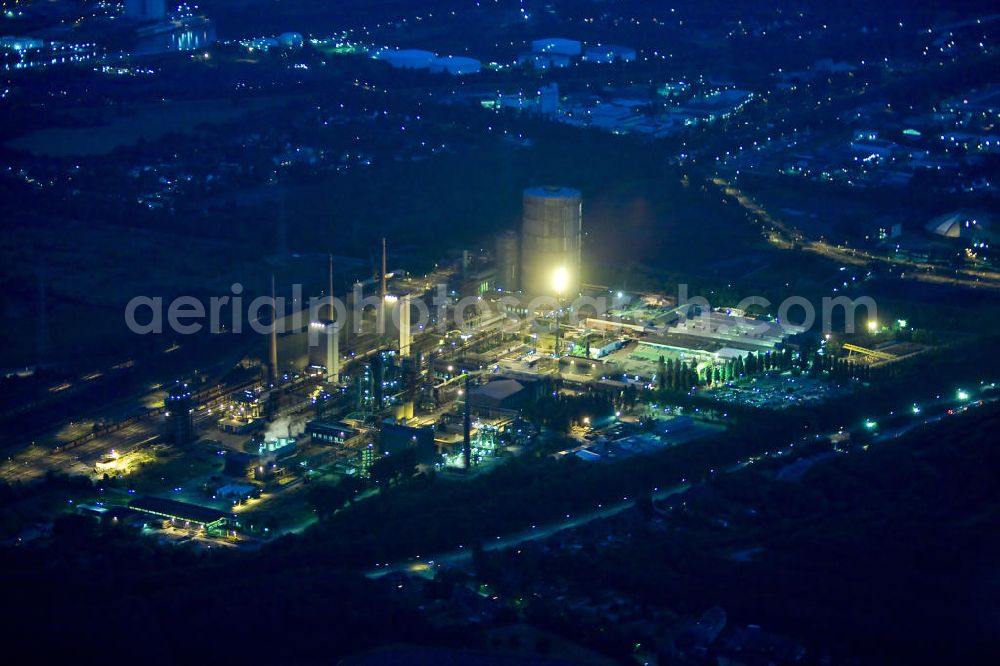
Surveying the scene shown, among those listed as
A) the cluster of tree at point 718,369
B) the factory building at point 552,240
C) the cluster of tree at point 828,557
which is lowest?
the cluster of tree at point 828,557

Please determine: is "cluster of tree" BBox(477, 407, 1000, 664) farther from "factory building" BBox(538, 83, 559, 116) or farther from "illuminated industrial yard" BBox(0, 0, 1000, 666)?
"factory building" BBox(538, 83, 559, 116)

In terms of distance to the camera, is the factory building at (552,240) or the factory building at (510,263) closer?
the factory building at (552,240)

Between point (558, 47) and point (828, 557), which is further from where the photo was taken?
point (558, 47)

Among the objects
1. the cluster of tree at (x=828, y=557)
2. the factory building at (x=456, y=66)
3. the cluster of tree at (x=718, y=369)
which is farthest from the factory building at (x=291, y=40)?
the cluster of tree at (x=828, y=557)

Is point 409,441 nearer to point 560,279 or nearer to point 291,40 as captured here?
point 560,279

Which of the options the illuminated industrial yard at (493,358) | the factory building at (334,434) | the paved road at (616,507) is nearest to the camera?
the illuminated industrial yard at (493,358)

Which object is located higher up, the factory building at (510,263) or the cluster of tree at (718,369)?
the factory building at (510,263)

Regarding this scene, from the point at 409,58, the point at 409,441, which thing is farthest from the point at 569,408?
the point at 409,58

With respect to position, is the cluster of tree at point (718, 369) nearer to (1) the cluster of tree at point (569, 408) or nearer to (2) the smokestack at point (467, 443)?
(1) the cluster of tree at point (569, 408)
